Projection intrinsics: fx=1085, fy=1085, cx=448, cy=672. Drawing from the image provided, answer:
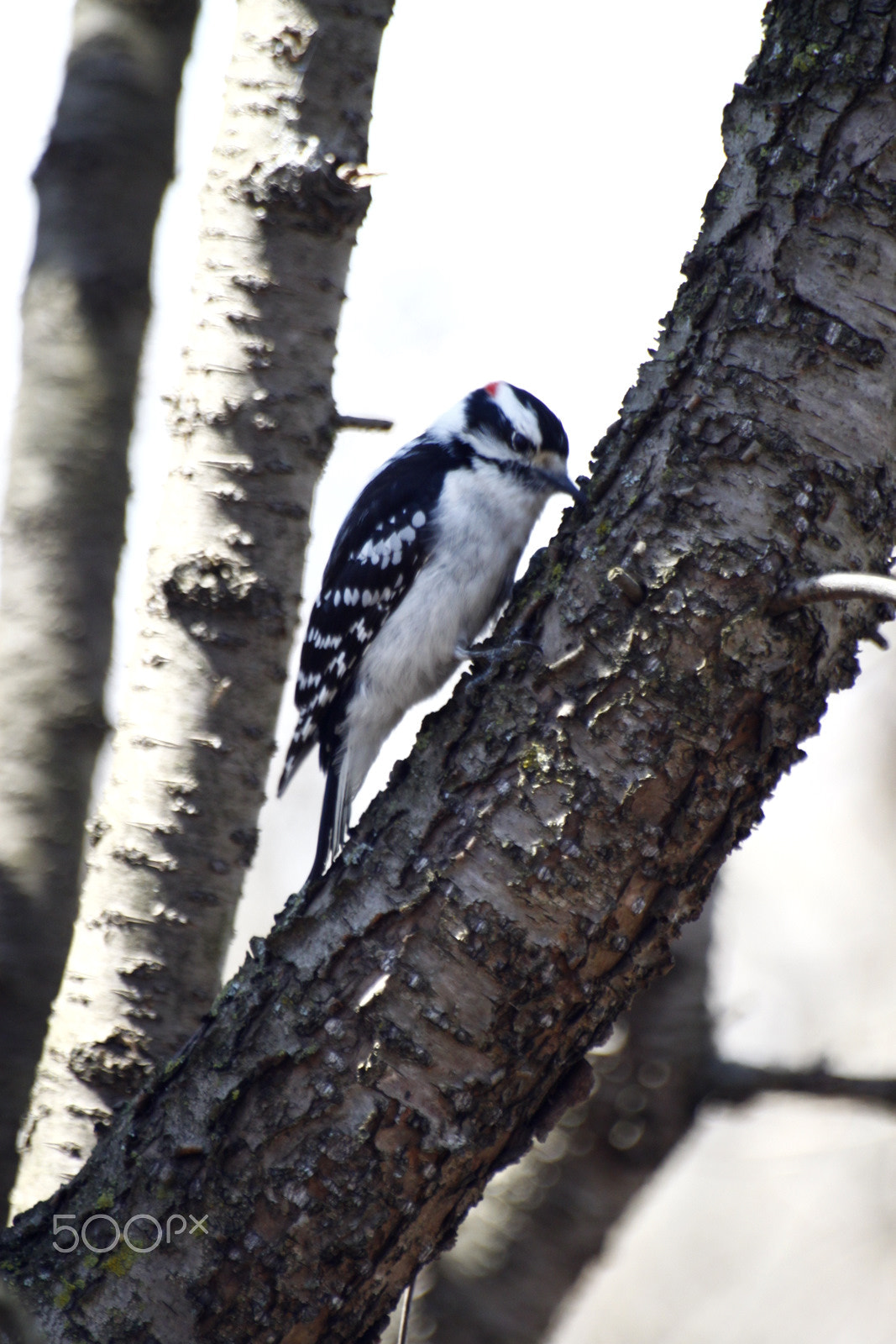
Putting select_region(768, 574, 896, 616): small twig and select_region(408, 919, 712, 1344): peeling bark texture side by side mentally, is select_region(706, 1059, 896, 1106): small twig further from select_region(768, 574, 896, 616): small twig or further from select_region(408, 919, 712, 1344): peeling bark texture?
select_region(768, 574, 896, 616): small twig

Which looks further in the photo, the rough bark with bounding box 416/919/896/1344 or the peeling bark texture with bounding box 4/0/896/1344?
the rough bark with bounding box 416/919/896/1344

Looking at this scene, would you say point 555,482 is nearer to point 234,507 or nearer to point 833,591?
point 234,507

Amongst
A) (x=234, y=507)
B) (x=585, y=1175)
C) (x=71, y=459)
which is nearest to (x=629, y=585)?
(x=234, y=507)

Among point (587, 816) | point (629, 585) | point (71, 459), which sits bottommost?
point (71, 459)

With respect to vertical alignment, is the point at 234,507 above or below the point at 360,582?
above

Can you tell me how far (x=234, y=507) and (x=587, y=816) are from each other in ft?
4.28

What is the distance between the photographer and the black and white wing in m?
3.08

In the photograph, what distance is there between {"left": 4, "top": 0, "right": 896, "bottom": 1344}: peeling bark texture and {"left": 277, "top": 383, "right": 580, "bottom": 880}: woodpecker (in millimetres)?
1248

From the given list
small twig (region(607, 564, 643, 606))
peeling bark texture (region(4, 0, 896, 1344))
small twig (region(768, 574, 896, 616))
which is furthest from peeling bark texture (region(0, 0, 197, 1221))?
small twig (region(768, 574, 896, 616))

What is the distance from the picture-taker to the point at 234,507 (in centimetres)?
247

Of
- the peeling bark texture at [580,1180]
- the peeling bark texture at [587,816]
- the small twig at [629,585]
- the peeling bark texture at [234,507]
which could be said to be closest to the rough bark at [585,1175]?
the peeling bark texture at [580,1180]

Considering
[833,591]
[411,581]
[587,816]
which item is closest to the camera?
[833,591]

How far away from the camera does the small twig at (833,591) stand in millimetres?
1300

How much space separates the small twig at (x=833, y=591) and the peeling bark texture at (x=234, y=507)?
1326 mm
